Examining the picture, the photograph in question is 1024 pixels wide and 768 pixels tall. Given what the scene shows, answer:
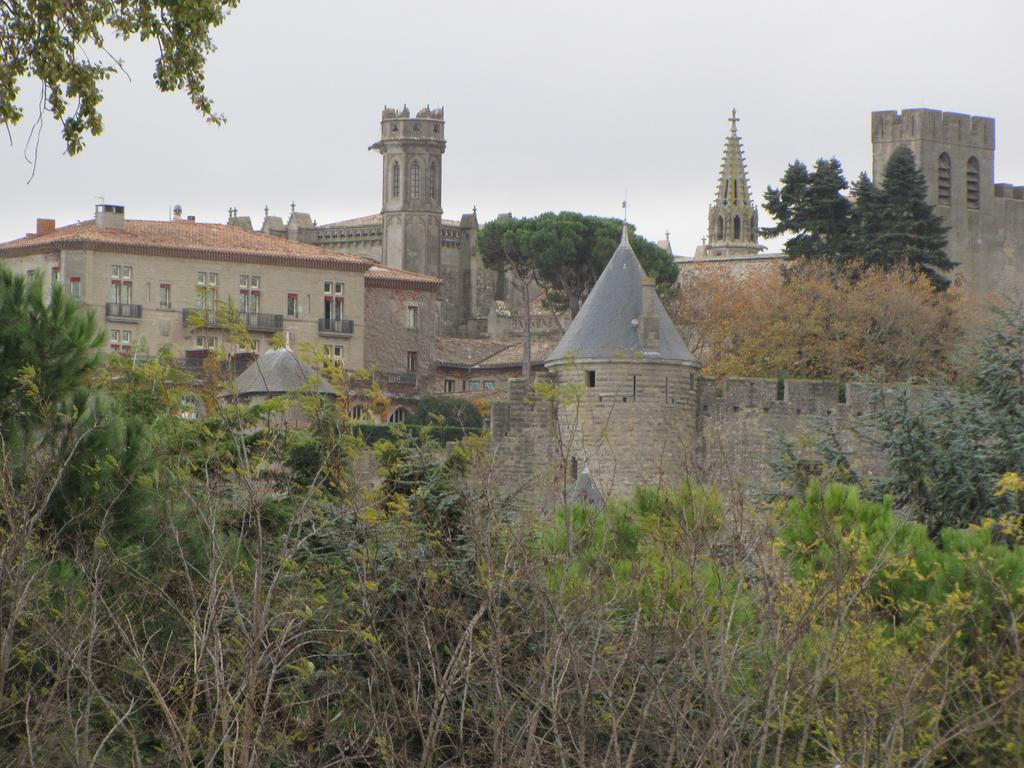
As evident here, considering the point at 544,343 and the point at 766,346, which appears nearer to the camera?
the point at 766,346

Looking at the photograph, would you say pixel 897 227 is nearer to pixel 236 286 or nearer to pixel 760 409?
pixel 760 409

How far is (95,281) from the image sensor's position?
69.2 m

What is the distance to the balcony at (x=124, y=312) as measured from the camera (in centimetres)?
6888

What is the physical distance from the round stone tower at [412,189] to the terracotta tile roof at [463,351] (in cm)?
1497

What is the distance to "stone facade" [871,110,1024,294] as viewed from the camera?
7119cm

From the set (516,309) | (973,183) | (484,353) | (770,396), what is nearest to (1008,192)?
(973,183)

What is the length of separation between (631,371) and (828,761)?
22.4m

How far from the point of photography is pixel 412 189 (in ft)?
312

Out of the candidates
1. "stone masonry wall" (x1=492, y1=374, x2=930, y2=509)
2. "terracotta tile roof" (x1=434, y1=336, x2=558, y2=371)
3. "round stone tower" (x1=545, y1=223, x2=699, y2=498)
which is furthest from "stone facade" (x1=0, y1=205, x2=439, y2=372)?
"round stone tower" (x1=545, y1=223, x2=699, y2=498)

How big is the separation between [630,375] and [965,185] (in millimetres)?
37537

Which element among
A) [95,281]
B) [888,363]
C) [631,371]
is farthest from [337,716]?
[95,281]

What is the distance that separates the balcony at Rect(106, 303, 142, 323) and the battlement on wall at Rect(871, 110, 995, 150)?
21090mm

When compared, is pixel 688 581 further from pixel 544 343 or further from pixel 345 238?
pixel 345 238

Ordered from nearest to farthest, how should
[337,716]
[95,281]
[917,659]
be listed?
[337,716]
[917,659]
[95,281]
